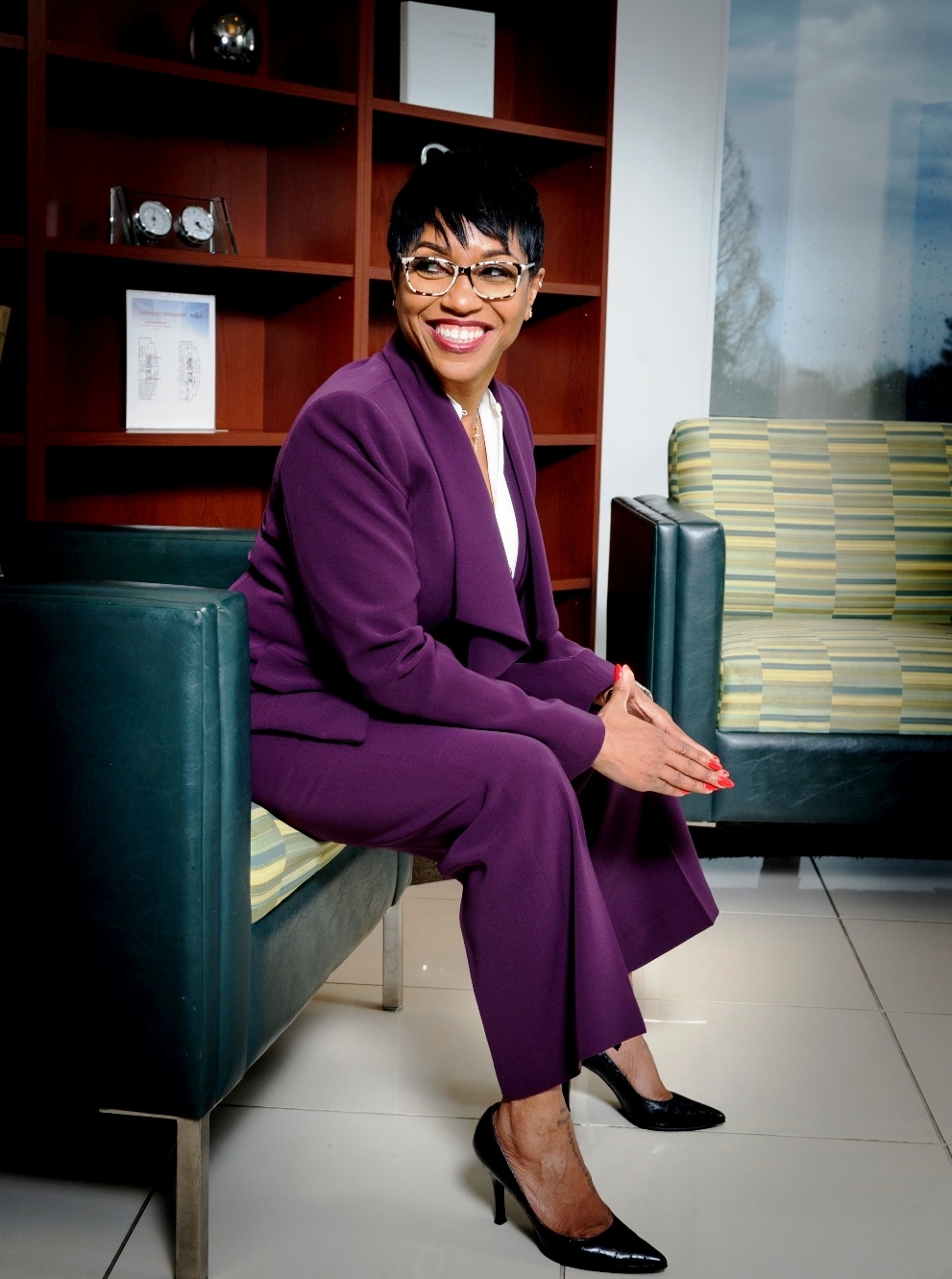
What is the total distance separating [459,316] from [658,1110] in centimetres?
108

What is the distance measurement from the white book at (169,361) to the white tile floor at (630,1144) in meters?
1.45

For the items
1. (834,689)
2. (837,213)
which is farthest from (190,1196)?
(837,213)

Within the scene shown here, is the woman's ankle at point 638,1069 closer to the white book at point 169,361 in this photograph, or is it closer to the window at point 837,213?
the white book at point 169,361

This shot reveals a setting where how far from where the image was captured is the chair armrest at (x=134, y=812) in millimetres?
1374

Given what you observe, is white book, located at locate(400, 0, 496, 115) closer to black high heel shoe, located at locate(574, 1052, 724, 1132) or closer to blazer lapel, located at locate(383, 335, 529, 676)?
blazer lapel, located at locate(383, 335, 529, 676)

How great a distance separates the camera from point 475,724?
160cm

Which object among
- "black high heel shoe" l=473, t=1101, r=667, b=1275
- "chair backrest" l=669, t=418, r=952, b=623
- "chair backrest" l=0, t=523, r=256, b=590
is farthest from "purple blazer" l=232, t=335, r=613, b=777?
"chair backrest" l=669, t=418, r=952, b=623

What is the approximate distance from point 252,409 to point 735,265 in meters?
1.63

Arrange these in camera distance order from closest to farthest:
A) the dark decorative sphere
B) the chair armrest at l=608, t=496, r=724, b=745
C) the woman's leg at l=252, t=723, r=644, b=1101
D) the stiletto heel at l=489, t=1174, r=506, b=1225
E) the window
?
the woman's leg at l=252, t=723, r=644, b=1101 < the stiletto heel at l=489, t=1174, r=506, b=1225 < the chair armrest at l=608, t=496, r=724, b=745 < the dark decorative sphere < the window

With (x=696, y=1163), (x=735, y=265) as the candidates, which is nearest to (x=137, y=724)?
(x=696, y=1163)

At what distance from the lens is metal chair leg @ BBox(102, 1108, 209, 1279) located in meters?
1.44

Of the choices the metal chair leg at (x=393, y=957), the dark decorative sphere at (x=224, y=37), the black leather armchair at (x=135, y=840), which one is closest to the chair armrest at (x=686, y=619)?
the metal chair leg at (x=393, y=957)

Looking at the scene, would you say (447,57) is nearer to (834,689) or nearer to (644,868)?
(834,689)

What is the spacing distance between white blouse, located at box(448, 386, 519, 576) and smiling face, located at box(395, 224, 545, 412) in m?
0.09
